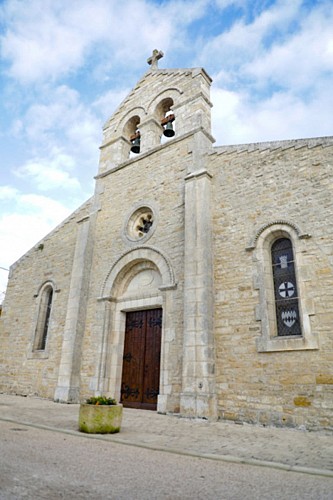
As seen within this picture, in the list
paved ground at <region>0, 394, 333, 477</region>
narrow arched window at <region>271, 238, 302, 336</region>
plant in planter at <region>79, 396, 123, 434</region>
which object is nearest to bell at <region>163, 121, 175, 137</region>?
narrow arched window at <region>271, 238, 302, 336</region>

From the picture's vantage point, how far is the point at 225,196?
8.73 meters

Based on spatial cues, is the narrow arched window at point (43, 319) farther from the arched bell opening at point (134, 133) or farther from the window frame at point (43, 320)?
the arched bell opening at point (134, 133)

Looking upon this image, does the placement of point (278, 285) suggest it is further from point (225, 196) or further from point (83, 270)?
point (83, 270)

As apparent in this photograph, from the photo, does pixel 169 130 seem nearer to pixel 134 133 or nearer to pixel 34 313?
pixel 134 133

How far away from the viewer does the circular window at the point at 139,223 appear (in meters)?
10.5

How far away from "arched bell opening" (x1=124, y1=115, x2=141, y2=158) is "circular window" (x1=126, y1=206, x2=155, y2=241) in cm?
314

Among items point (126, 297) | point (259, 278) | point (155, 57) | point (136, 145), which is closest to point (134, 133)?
Answer: point (136, 145)

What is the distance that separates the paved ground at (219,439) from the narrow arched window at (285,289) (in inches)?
76.6

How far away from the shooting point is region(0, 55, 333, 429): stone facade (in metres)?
6.71

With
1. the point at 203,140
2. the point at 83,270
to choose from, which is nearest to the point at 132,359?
the point at 83,270

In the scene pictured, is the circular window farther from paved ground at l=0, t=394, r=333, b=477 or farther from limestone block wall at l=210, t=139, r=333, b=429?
paved ground at l=0, t=394, r=333, b=477

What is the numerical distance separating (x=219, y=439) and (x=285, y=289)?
11.6 feet

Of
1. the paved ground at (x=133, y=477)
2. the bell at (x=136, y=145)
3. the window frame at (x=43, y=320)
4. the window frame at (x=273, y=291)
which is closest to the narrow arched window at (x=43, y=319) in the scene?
the window frame at (x=43, y=320)

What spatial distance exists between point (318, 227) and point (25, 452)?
629 cm
